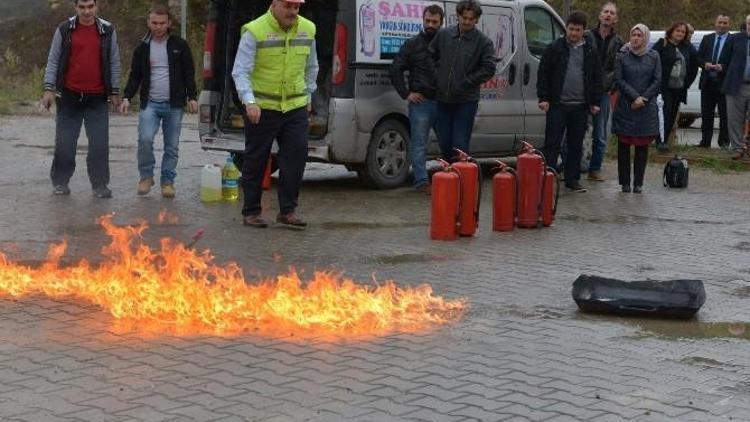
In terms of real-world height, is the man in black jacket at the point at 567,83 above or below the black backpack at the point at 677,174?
above

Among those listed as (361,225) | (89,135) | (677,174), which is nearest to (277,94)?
(361,225)

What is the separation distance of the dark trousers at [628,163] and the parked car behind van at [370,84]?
1295 millimetres

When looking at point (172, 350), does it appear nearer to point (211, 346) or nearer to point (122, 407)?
point (211, 346)

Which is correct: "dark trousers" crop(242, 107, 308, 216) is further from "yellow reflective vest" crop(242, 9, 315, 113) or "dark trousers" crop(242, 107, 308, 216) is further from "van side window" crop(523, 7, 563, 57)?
"van side window" crop(523, 7, 563, 57)

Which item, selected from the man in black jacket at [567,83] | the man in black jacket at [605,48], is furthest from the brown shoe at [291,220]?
the man in black jacket at [605,48]

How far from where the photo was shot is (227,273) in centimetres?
786

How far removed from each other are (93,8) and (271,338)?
242 inches

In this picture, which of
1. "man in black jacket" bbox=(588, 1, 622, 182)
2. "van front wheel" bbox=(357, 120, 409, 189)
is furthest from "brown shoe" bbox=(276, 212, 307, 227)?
"man in black jacket" bbox=(588, 1, 622, 182)

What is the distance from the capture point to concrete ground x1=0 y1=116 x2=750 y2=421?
203 inches

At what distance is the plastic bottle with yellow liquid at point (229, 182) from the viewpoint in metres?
11.7

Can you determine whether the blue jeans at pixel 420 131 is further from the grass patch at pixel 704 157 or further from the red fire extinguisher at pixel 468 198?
the grass patch at pixel 704 157

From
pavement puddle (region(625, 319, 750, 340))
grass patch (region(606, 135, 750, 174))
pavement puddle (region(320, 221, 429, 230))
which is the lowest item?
pavement puddle (region(625, 319, 750, 340))

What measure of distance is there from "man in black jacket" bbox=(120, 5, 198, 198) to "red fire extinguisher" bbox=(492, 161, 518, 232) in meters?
3.20

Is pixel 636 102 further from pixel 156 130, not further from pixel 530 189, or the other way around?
pixel 156 130
